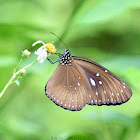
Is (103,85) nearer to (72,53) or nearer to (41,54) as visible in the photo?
(41,54)

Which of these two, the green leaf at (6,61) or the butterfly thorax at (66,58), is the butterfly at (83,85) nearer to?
the butterfly thorax at (66,58)

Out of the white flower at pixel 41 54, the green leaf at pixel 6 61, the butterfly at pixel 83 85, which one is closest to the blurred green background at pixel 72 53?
the green leaf at pixel 6 61

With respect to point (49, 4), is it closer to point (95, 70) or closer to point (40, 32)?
point (40, 32)

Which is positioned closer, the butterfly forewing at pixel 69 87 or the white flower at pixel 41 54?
the white flower at pixel 41 54

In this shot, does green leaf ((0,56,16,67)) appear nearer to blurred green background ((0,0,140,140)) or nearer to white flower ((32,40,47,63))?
blurred green background ((0,0,140,140))

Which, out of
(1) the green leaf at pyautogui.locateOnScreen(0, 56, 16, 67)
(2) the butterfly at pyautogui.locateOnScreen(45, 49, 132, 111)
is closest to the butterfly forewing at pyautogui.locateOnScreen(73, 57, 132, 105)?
(2) the butterfly at pyautogui.locateOnScreen(45, 49, 132, 111)

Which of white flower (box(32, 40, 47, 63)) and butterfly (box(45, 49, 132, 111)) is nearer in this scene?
white flower (box(32, 40, 47, 63))
